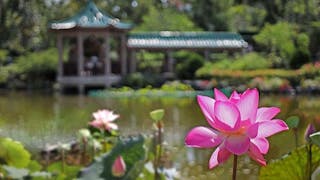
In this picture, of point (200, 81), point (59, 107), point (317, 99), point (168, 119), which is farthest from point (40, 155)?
point (200, 81)

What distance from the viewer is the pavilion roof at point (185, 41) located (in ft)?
63.4

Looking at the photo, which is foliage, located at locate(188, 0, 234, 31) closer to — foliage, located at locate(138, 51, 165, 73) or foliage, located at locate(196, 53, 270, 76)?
foliage, located at locate(138, 51, 165, 73)

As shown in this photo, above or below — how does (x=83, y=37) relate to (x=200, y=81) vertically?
above

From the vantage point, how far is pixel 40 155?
5.46 meters

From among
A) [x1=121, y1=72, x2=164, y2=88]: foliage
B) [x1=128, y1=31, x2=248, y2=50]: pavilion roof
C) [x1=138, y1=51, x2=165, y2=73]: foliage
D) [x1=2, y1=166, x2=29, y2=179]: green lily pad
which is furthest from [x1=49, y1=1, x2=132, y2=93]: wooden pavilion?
[x1=2, y1=166, x2=29, y2=179]: green lily pad

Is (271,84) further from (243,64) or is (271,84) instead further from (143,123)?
(143,123)

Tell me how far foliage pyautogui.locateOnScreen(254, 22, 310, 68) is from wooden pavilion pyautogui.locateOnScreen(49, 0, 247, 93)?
1.41 m

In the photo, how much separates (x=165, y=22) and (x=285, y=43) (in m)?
5.95

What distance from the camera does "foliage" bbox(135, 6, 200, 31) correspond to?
2459cm

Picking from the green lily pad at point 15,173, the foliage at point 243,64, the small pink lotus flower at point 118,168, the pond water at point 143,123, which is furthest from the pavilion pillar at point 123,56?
the small pink lotus flower at point 118,168

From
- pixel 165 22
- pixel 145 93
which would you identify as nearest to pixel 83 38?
pixel 145 93

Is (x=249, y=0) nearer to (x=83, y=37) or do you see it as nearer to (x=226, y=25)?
(x=226, y=25)

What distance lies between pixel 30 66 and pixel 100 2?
8.96 metres

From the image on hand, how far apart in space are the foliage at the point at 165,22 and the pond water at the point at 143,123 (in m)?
9.73
